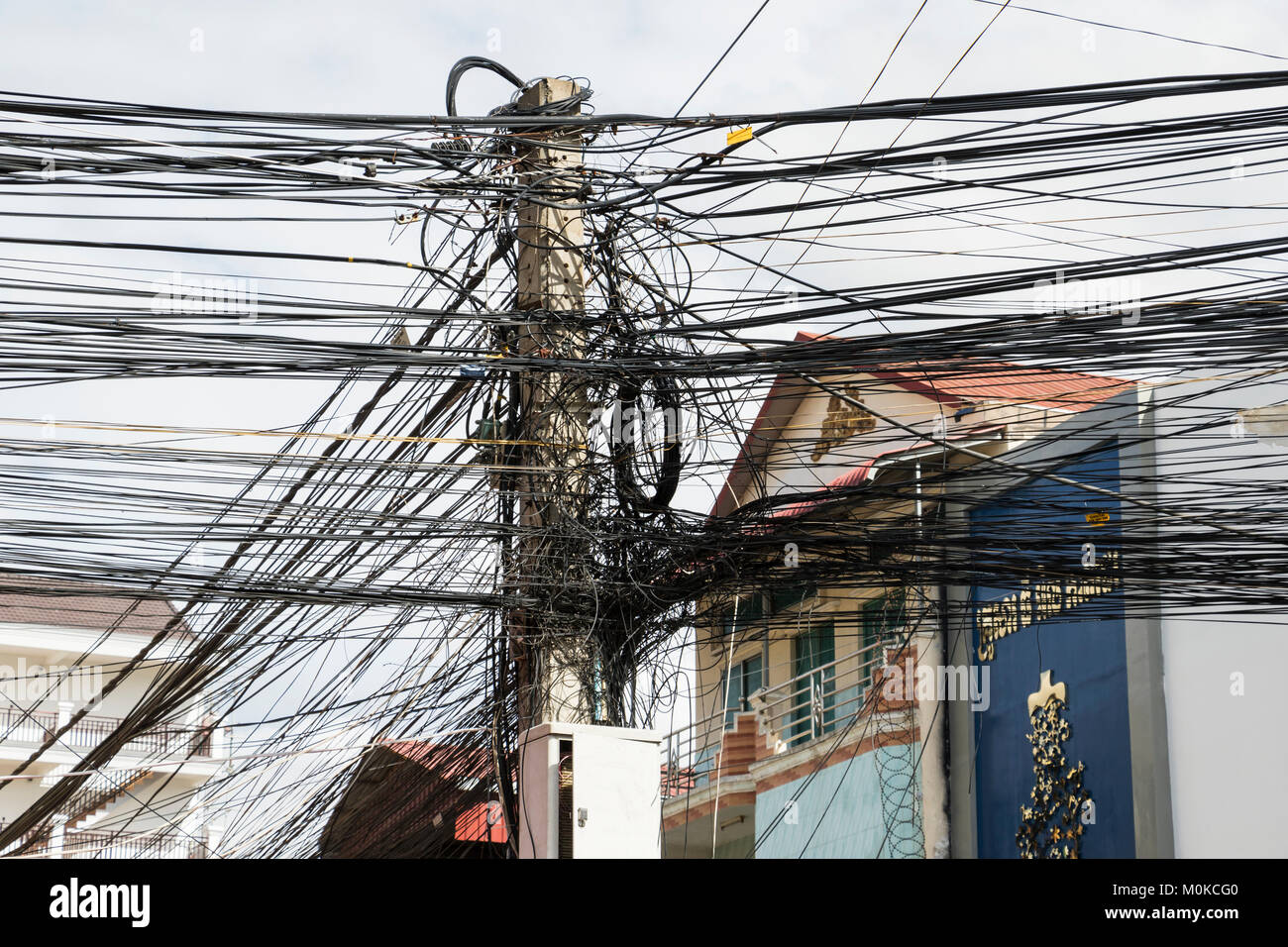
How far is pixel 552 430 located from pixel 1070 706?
612 cm

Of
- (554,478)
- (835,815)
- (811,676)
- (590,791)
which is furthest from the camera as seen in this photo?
(811,676)

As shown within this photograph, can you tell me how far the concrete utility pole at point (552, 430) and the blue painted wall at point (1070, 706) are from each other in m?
4.18

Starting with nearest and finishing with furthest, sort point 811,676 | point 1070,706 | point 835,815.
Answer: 1. point 1070,706
2. point 835,815
3. point 811,676

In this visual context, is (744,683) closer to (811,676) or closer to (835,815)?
(811,676)

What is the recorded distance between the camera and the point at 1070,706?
442 inches

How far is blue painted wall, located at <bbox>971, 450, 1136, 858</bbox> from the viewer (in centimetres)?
1067

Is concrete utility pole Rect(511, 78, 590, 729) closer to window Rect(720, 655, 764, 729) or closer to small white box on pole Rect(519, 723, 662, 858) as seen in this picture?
small white box on pole Rect(519, 723, 662, 858)

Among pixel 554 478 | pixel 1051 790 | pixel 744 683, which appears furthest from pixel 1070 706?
pixel 744 683

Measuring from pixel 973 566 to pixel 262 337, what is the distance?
3660mm

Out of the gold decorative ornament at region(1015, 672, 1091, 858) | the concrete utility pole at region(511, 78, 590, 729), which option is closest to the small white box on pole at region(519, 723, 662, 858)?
the concrete utility pole at region(511, 78, 590, 729)

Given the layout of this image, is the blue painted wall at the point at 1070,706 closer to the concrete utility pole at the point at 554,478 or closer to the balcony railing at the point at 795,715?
→ the balcony railing at the point at 795,715

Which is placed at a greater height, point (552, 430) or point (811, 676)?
point (552, 430)

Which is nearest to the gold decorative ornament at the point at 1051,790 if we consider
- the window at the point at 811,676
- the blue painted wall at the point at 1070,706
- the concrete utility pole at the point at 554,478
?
the blue painted wall at the point at 1070,706

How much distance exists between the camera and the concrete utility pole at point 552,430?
694 centimetres
